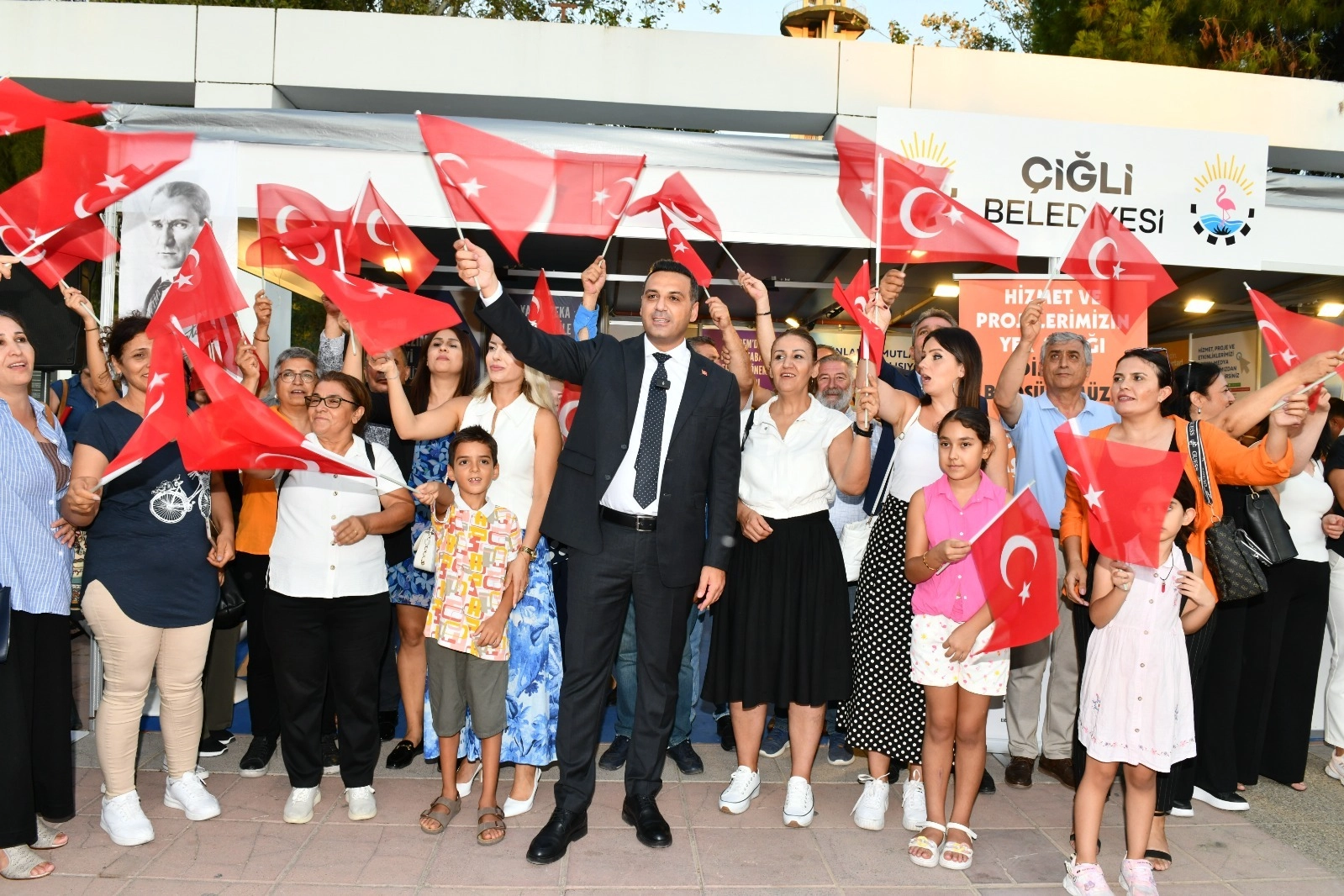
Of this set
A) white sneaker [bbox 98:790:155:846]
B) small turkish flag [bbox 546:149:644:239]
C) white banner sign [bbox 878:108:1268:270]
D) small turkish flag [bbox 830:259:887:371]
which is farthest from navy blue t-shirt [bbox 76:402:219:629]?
white banner sign [bbox 878:108:1268:270]

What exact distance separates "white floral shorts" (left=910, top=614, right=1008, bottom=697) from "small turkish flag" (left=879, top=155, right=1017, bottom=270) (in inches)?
76.6

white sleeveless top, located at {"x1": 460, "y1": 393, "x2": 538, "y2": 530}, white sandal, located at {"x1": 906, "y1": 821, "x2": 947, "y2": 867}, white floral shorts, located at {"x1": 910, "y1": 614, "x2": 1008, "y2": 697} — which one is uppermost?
white sleeveless top, located at {"x1": 460, "y1": 393, "x2": 538, "y2": 530}

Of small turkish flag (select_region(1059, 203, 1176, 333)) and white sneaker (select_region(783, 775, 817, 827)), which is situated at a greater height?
small turkish flag (select_region(1059, 203, 1176, 333))

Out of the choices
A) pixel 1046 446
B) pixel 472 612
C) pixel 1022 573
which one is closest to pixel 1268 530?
pixel 1046 446

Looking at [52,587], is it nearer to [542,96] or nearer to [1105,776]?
[1105,776]

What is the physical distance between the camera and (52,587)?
3580 millimetres

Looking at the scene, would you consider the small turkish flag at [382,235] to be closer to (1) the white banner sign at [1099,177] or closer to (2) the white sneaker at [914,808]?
(1) the white banner sign at [1099,177]

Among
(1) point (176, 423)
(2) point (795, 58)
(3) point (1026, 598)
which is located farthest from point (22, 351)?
(2) point (795, 58)

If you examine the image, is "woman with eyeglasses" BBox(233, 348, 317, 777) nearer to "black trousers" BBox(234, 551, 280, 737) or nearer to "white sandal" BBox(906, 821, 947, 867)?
"black trousers" BBox(234, 551, 280, 737)

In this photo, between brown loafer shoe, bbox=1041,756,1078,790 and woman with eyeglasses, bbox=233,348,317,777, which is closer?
woman with eyeglasses, bbox=233,348,317,777

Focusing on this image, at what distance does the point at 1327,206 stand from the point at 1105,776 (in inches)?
189

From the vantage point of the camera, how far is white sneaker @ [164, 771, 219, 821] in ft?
13.1

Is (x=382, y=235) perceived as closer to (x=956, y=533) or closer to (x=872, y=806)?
(x=956, y=533)

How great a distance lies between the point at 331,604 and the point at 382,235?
2465 mm
